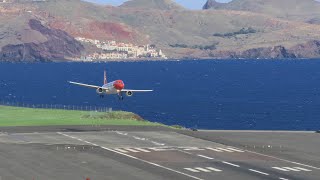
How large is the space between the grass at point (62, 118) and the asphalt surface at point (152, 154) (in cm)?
644

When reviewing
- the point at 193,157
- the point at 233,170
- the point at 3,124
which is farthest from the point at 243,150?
Answer: the point at 3,124

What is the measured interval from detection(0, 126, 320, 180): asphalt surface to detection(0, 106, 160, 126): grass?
644 cm

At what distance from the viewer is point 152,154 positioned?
8762 centimetres

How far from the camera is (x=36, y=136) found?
4070 inches

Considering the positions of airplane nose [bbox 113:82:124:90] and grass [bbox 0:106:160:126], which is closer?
airplane nose [bbox 113:82:124:90]

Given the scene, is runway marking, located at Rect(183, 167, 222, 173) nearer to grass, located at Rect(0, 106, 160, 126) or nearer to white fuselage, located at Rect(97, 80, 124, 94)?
white fuselage, located at Rect(97, 80, 124, 94)

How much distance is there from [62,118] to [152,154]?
143 feet

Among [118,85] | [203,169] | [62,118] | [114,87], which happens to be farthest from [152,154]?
[62,118]

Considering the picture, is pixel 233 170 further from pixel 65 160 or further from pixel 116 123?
pixel 116 123

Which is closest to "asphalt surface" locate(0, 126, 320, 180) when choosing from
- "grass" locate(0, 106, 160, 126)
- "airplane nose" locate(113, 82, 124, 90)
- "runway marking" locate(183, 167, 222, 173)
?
"runway marking" locate(183, 167, 222, 173)

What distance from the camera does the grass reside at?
122 m

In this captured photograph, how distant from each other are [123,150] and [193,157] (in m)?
9.18

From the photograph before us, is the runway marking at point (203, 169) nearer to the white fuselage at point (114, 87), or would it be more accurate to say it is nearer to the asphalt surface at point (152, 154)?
the asphalt surface at point (152, 154)

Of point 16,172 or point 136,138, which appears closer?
point 16,172
